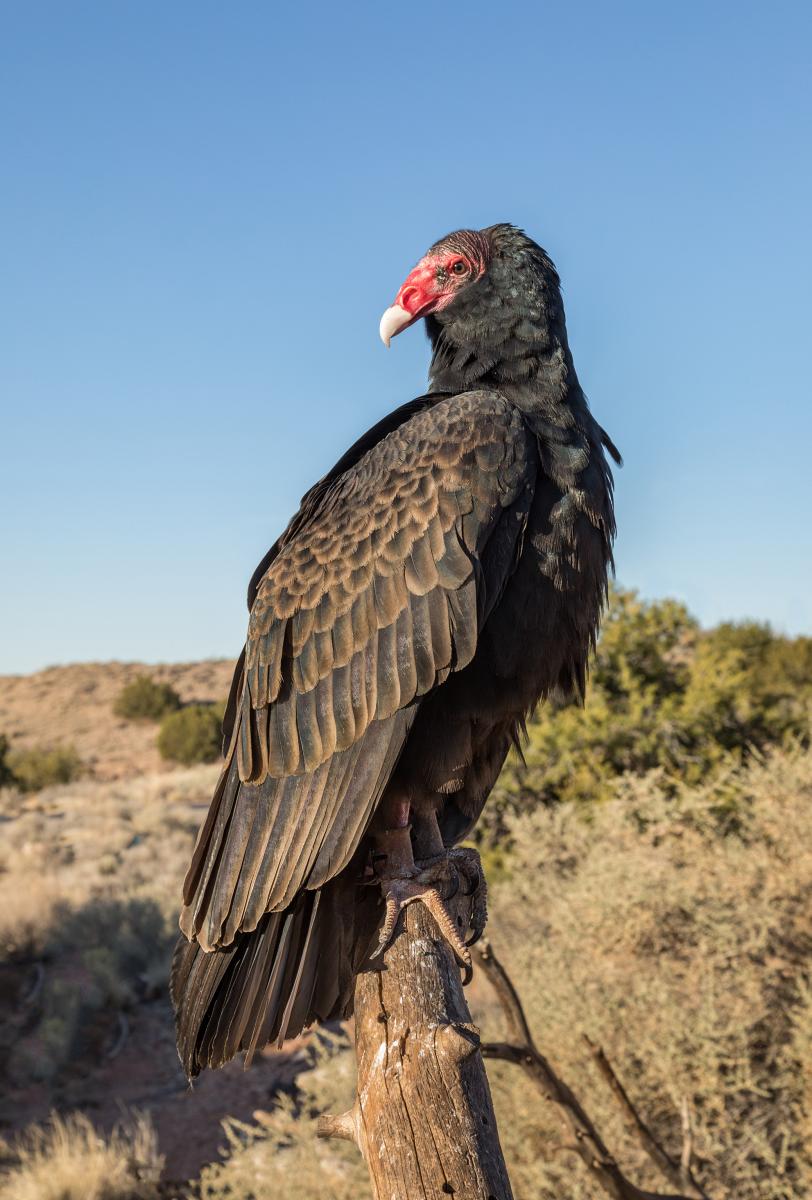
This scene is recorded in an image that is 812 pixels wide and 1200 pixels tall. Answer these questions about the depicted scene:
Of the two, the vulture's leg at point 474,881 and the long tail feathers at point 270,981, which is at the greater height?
the vulture's leg at point 474,881

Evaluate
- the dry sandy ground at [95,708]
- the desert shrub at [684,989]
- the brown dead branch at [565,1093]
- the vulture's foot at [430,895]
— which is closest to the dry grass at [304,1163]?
the desert shrub at [684,989]

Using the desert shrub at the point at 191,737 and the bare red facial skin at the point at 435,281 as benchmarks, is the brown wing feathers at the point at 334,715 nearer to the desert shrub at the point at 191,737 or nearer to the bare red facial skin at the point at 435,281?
the bare red facial skin at the point at 435,281

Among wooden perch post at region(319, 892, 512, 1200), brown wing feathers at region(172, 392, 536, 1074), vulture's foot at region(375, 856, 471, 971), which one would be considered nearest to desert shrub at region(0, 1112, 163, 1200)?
brown wing feathers at region(172, 392, 536, 1074)

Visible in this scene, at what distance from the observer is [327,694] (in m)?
3.10

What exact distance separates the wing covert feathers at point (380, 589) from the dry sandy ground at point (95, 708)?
26.5 meters

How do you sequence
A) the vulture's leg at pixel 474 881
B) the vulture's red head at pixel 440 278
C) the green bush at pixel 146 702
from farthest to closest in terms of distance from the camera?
the green bush at pixel 146 702 → the vulture's red head at pixel 440 278 → the vulture's leg at pixel 474 881

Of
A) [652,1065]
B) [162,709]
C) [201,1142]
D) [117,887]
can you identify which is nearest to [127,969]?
[117,887]

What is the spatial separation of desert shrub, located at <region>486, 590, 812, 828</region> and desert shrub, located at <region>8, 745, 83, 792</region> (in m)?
16.9

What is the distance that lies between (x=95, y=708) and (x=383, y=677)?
37.4 m

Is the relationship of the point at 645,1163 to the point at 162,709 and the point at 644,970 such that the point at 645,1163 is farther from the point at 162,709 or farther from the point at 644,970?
the point at 162,709

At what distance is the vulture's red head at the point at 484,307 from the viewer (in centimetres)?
335

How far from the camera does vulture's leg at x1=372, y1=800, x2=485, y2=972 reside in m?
2.83

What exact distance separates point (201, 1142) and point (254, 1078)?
129cm

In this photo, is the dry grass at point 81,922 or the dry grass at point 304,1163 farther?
the dry grass at point 81,922
